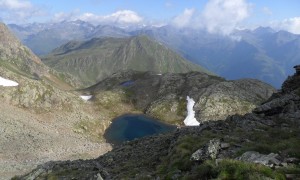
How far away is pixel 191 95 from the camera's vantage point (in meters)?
164

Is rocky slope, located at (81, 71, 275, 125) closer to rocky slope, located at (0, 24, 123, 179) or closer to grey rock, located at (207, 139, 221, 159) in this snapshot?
rocky slope, located at (0, 24, 123, 179)

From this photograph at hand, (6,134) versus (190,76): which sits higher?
(190,76)

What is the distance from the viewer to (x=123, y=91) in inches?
6929

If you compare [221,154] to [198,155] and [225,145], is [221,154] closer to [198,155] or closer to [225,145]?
[225,145]

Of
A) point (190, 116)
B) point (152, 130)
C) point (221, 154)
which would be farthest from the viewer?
point (190, 116)

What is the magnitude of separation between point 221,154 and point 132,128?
352 feet

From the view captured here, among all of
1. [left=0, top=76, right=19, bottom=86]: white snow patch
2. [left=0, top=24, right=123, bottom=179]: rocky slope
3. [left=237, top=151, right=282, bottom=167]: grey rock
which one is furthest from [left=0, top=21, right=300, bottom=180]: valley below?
[left=0, top=76, right=19, bottom=86]: white snow patch

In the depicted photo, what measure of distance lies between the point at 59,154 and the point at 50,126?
22.1 metres

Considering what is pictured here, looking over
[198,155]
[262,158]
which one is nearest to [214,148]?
[198,155]

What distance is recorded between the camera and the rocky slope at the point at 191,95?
151 m

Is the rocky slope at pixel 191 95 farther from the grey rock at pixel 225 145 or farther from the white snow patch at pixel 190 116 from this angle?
the grey rock at pixel 225 145

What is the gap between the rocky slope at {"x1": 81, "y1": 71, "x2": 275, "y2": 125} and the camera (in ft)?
497

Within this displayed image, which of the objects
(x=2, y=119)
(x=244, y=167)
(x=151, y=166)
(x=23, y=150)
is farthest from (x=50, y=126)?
(x=244, y=167)

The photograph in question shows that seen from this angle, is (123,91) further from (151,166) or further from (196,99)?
(151,166)
